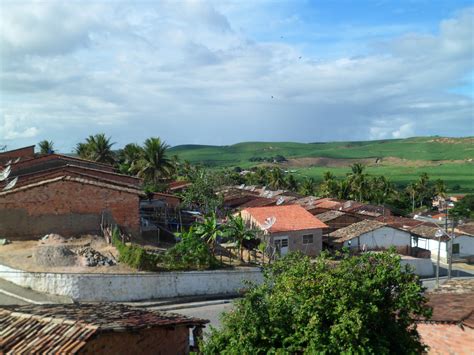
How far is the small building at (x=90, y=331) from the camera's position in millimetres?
10594

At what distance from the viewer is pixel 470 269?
42.9 meters

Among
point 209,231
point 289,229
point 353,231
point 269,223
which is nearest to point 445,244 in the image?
point 353,231

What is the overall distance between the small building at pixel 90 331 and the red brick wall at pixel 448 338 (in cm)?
636

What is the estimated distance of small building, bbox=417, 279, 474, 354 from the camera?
1337 centimetres

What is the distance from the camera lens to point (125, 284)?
2428 centimetres

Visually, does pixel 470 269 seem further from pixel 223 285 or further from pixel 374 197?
pixel 374 197

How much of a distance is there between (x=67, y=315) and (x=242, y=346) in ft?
14.1

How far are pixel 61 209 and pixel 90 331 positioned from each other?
19.9 metres

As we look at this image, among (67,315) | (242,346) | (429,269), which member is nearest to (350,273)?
(242,346)

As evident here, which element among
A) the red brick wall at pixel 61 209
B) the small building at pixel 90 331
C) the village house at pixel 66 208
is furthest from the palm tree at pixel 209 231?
the small building at pixel 90 331

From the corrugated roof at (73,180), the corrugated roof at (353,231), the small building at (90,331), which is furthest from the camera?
the corrugated roof at (353,231)

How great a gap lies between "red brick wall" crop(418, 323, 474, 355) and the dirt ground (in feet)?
49.7

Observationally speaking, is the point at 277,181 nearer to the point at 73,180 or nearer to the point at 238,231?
the point at 238,231

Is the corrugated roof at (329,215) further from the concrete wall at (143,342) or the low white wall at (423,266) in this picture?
the concrete wall at (143,342)
